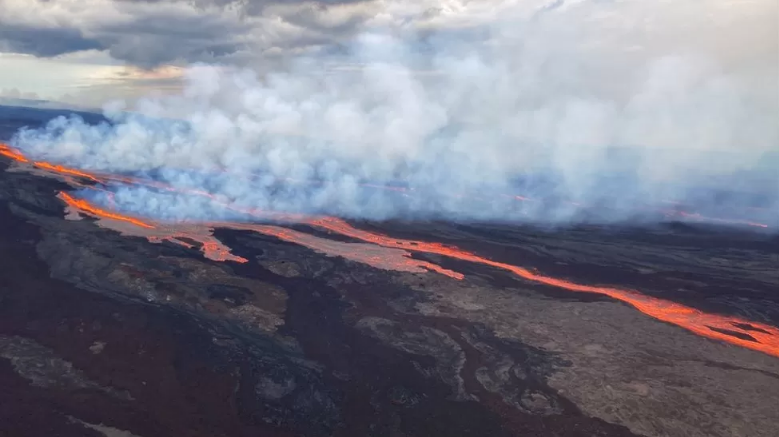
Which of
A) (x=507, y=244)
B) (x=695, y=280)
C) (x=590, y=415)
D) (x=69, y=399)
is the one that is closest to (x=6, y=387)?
(x=69, y=399)

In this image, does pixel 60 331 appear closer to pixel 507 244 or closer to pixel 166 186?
pixel 507 244

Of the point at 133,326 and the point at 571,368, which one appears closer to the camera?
the point at 571,368

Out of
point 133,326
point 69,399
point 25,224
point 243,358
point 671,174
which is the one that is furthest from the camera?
point 671,174

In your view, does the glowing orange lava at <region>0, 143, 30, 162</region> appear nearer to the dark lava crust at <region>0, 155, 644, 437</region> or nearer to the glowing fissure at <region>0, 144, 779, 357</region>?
the glowing fissure at <region>0, 144, 779, 357</region>

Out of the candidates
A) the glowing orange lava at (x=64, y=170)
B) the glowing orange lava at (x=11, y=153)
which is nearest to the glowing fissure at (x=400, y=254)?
the glowing orange lava at (x=64, y=170)

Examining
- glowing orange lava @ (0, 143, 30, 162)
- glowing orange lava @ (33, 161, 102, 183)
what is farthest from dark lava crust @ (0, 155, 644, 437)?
glowing orange lava @ (0, 143, 30, 162)

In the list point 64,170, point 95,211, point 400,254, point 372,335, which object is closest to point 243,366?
point 372,335

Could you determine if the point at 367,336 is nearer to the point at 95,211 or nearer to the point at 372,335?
the point at 372,335
